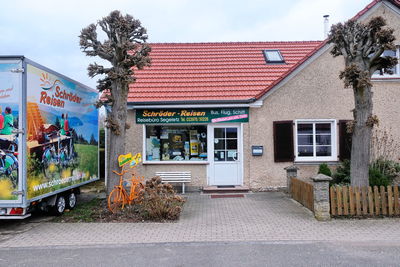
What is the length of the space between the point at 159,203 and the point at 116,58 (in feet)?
12.6

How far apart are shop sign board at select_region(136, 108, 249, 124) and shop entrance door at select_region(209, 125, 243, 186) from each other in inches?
14.9

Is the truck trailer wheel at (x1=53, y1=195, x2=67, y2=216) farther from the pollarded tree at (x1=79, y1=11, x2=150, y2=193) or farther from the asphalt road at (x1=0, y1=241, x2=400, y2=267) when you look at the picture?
the asphalt road at (x1=0, y1=241, x2=400, y2=267)

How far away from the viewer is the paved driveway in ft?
22.6

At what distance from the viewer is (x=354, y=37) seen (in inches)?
349

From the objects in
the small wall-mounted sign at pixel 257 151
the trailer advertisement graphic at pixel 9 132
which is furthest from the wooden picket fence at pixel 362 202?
the trailer advertisement graphic at pixel 9 132

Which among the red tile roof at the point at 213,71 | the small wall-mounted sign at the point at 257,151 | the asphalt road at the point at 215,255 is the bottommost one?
the asphalt road at the point at 215,255

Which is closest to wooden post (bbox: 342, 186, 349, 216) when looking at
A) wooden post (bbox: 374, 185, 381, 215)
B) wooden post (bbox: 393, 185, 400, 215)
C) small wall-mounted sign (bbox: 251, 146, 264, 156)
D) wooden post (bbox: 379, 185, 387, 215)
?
wooden post (bbox: 374, 185, 381, 215)

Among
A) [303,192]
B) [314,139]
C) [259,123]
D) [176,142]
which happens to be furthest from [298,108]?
[176,142]

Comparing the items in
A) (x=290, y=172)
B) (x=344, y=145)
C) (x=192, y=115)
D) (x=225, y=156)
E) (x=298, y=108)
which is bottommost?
(x=290, y=172)

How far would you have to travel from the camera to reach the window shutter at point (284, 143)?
40.8 ft

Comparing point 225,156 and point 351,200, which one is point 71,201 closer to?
point 225,156

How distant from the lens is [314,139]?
12664 millimetres

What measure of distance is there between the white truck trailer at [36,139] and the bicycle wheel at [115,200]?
1.07 meters

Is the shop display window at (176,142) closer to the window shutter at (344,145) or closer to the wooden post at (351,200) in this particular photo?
the window shutter at (344,145)
